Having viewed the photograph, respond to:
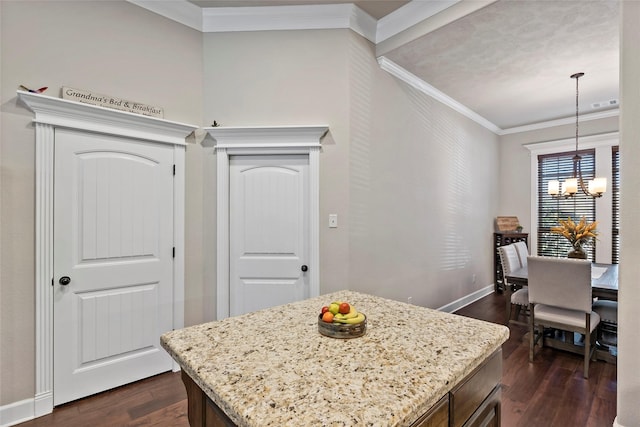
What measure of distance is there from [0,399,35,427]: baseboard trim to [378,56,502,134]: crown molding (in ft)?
13.0

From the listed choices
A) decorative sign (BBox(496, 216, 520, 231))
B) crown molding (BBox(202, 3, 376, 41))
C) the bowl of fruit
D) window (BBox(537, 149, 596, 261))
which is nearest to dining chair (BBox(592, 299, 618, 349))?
window (BBox(537, 149, 596, 261))

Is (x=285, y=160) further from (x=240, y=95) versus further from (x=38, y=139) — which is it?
(x=38, y=139)

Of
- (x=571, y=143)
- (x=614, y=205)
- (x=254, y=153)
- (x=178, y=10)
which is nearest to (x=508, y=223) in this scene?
(x=614, y=205)

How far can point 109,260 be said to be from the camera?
2.40 meters

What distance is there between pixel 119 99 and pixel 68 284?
1430 millimetres

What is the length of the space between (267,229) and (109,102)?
5.18ft

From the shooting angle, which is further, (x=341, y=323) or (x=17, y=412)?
(x=17, y=412)

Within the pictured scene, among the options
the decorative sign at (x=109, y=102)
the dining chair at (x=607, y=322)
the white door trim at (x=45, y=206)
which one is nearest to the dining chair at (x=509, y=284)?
the dining chair at (x=607, y=322)

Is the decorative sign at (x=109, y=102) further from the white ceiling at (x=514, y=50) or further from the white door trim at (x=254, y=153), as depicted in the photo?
the white ceiling at (x=514, y=50)

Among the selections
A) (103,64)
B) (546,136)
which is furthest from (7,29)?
(546,136)

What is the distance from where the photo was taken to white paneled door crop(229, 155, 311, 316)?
112 inches

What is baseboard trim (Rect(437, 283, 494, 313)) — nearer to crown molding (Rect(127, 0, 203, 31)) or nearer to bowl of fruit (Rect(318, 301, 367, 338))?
bowl of fruit (Rect(318, 301, 367, 338))

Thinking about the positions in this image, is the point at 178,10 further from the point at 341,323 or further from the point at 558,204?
the point at 558,204

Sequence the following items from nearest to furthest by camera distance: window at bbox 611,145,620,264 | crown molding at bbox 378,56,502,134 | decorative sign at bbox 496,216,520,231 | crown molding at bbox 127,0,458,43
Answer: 1. crown molding at bbox 127,0,458,43
2. crown molding at bbox 378,56,502,134
3. window at bbox 611,145,620,264
4. decorative sign at bbox 496,216,520,231
